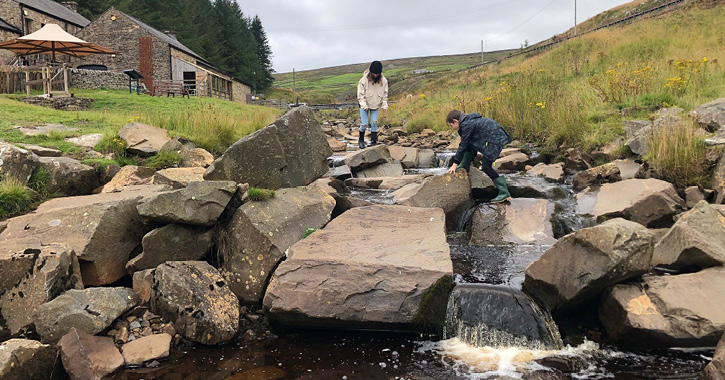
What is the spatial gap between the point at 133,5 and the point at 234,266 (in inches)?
2376

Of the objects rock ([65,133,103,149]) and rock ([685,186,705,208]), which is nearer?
rock ([685,186,705,208])

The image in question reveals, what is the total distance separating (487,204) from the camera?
24.0ft

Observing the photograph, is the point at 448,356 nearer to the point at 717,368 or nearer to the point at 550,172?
the point at 717,368

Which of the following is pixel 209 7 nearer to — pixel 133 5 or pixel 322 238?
pixel 133 5

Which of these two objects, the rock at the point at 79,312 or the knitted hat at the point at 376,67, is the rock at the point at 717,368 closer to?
the rock at the point at 79,312

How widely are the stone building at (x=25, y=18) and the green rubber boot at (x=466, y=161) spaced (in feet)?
110

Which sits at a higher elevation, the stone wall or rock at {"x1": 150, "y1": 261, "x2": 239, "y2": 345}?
the stone wall

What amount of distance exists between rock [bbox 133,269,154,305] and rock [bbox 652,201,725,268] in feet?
16.9

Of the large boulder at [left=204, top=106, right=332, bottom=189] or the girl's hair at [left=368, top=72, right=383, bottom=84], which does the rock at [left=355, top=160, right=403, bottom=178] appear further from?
the large boulder at [left=204, top=106, right=332, bottom=189]

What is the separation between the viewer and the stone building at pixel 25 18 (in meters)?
30.7

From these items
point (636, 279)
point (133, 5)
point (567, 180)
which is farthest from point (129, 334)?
point (133, 5)

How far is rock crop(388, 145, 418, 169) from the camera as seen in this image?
12.2m

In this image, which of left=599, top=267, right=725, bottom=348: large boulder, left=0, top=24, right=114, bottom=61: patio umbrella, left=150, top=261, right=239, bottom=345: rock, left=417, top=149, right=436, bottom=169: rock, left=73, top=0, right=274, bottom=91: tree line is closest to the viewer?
left=599, top=267, right=725, bottom=348: large boulder

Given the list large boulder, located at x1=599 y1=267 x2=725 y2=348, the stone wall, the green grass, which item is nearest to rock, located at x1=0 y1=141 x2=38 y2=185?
the green grass
